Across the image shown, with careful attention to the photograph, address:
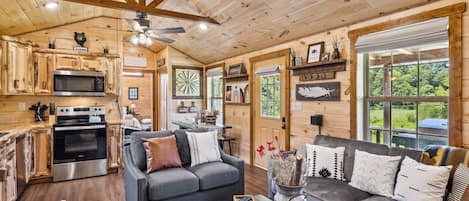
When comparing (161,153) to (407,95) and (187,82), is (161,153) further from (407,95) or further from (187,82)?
(187,82)

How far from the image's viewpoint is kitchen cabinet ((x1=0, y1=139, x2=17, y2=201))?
9.25 feet

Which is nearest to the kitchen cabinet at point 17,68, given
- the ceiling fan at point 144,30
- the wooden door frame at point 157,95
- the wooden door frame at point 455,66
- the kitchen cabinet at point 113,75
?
the kitchen cabinet at point 113,75

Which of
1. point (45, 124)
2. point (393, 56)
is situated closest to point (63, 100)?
point (45, 124)

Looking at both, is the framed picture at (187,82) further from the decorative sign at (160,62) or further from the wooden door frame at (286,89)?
the wooden door frame at (286,89)

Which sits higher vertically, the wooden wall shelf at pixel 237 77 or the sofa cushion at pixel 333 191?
the wooden wall shelf at pixel 237 77

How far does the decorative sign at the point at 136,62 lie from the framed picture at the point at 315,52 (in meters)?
4.95

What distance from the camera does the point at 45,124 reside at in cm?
437

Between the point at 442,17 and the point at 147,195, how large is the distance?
3256 millimetres

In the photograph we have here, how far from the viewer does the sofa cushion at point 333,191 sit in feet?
7.78

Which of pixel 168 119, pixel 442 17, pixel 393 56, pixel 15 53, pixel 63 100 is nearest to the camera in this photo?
pixel 442 17

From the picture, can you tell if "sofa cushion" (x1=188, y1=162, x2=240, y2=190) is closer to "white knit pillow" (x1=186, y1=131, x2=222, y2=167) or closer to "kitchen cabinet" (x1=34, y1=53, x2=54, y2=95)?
"white knit pillow" (x1=186, y1=131, x2=222, y2=167)

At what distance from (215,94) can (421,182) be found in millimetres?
5081

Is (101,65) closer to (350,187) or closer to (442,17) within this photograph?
(350,187)

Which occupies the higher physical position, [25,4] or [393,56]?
[25,4]
